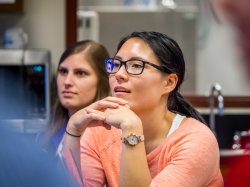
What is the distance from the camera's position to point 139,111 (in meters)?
1.58

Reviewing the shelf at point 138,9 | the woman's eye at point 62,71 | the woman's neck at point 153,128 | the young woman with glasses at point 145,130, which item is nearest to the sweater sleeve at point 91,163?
the young woman with glasses at point 145,130

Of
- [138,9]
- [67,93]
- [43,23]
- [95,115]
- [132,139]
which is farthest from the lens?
[138,9]

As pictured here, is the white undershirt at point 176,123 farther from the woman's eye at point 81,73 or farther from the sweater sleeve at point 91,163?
the woman's eye at point 81,73

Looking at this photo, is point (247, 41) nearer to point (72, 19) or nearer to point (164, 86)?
point (164, 86)

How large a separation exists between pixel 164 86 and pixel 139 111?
11 centimetres

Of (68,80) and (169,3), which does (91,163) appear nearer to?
(68,80)

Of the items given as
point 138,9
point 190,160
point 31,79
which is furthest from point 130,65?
point 138,9

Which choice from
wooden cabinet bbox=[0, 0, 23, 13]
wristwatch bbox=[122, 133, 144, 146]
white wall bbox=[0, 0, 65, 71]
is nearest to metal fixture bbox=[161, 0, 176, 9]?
white wall bbox=[0, 0, 65, 71]

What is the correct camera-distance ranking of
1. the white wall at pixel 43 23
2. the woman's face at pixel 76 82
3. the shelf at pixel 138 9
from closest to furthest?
the woman's face at pixel 76 82, the white wall at pixel 43 23, the shelf at pixel 138 9

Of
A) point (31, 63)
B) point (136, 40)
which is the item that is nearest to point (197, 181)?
point (136, 40)

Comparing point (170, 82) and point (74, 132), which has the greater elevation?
point (170, 82)

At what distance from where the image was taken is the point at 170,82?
1.61 metres

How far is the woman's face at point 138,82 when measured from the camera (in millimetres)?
1528

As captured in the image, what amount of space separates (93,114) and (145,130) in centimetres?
19
